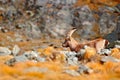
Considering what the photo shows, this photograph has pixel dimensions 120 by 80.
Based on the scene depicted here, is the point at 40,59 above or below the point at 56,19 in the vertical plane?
above

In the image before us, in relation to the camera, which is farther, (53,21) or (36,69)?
(53,21)

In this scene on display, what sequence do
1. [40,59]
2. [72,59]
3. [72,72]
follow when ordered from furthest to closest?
[72,59] → [40,59] → [72,72]

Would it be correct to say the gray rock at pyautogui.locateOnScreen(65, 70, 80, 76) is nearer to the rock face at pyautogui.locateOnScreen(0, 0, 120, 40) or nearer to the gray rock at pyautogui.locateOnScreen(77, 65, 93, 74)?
the gray rock at pyautogui.locateOnScreen(77, 65, 93, 74)

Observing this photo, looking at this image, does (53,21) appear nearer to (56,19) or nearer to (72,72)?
(56,19)

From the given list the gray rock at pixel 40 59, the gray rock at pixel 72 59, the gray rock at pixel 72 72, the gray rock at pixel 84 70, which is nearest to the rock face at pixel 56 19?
the gray rock at pixel 72 59

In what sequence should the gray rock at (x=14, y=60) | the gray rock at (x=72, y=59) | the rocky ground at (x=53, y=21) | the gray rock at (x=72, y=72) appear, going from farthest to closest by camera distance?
the rocky ground at (x=53, y=21), the gray rock at (x=72, y=59), the gray rock at (x=14, y=60), the gray rock at (x=72, y=72)

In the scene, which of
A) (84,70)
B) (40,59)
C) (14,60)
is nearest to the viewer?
(84,70)

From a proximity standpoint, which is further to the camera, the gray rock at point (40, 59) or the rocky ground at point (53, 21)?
the rocky ground at point (53, 21)

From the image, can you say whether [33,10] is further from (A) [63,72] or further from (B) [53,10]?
(A) [63,72]

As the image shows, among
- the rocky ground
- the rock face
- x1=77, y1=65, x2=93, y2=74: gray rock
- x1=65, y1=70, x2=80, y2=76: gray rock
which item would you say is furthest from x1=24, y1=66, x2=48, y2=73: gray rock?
the rock face

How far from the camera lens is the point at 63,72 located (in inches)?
658

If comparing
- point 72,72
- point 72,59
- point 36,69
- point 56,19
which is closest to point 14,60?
point 36,69

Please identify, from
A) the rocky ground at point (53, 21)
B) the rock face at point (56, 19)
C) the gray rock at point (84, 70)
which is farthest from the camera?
the rock face at point (56, 19)

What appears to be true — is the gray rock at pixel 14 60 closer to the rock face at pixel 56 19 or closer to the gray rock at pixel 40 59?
the gray rock at pixel 40 59
